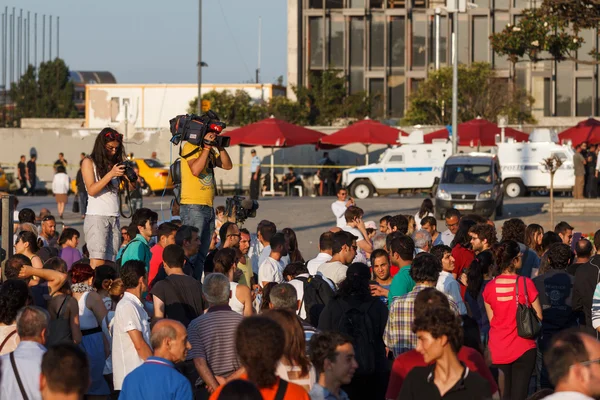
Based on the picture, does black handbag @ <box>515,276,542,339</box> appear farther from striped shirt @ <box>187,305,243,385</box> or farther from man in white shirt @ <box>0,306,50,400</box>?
man in white shirt @ <box>0,306,50,400</box>

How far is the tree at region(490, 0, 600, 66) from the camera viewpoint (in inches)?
1075

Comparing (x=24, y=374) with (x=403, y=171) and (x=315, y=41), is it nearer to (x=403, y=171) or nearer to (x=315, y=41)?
(x=403, y=171)

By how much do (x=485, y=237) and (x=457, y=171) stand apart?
18375mm

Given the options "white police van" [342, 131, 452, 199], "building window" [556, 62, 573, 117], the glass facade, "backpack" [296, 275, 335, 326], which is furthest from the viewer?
"building window" [556, 62, 573, 117]

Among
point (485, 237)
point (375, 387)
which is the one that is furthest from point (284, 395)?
point (485, 237)

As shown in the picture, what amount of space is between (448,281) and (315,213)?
20543 millimetres

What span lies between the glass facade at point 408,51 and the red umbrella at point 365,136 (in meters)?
22.8

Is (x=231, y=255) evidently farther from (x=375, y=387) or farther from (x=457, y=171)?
(x=457, y=171)

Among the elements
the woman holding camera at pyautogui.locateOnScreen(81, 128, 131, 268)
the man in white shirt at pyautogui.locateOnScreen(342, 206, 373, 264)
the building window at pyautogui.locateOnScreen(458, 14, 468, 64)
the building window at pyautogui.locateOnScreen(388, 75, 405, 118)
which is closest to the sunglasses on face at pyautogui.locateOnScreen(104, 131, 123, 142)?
the woman holding camera at pyautogui.locateOnScreen(81, 128, 131, 268)

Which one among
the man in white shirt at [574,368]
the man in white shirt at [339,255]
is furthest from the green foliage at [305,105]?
the man in white shirt at [574,368]

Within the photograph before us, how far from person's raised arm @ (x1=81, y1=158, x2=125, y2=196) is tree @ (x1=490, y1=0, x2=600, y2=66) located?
18746mm

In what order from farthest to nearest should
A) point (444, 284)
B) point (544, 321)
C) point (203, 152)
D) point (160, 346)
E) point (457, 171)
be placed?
1. point (457, 171)
2. point (203, 152)
3. point (544, 321)
4. point (444, 284)
5. point (160, 346)

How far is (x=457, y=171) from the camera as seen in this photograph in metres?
29.7

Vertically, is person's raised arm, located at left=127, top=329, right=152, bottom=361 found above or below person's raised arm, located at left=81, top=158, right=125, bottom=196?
below
